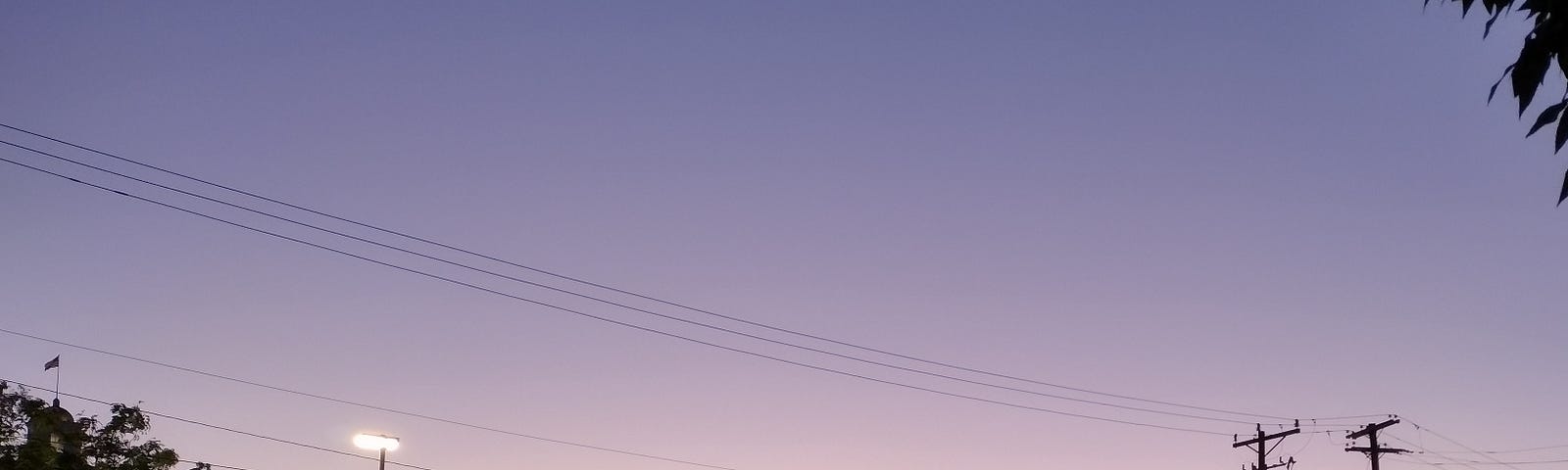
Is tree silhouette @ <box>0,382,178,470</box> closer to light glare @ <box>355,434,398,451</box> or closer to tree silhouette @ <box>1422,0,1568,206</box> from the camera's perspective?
light glare @ <box>355,434,398,451</box>

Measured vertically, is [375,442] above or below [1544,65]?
above

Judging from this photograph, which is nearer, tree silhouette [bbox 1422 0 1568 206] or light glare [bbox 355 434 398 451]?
tree silhouette [bbox 1422 0 1568 206]

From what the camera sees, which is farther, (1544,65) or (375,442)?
(375,442)

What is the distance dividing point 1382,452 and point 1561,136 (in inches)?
2242

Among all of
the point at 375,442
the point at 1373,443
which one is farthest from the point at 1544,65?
the point at 1373,443

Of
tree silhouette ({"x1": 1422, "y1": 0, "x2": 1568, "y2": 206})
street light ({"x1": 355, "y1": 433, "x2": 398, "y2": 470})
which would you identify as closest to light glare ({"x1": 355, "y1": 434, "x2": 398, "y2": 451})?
street light ({"x1": 355, "y1": 433, "x2": 398, "y2": 470})

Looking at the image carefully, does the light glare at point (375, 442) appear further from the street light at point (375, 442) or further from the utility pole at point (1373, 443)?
the utility pole at point (1373, 443)

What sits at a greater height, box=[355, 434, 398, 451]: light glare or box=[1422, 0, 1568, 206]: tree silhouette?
Answer: box=[355, 434, 398, 451]: light glare

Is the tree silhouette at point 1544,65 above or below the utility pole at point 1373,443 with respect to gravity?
below

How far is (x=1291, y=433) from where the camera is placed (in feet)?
196

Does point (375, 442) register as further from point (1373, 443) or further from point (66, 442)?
point (1373, 443)

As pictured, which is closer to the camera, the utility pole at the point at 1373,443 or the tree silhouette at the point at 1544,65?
the tree silhouette at the point at 1544,65

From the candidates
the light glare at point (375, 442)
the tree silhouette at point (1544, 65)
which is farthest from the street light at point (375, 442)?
the tree silhouette at point (1544, 65)

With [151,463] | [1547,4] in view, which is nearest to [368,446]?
[151,463]
